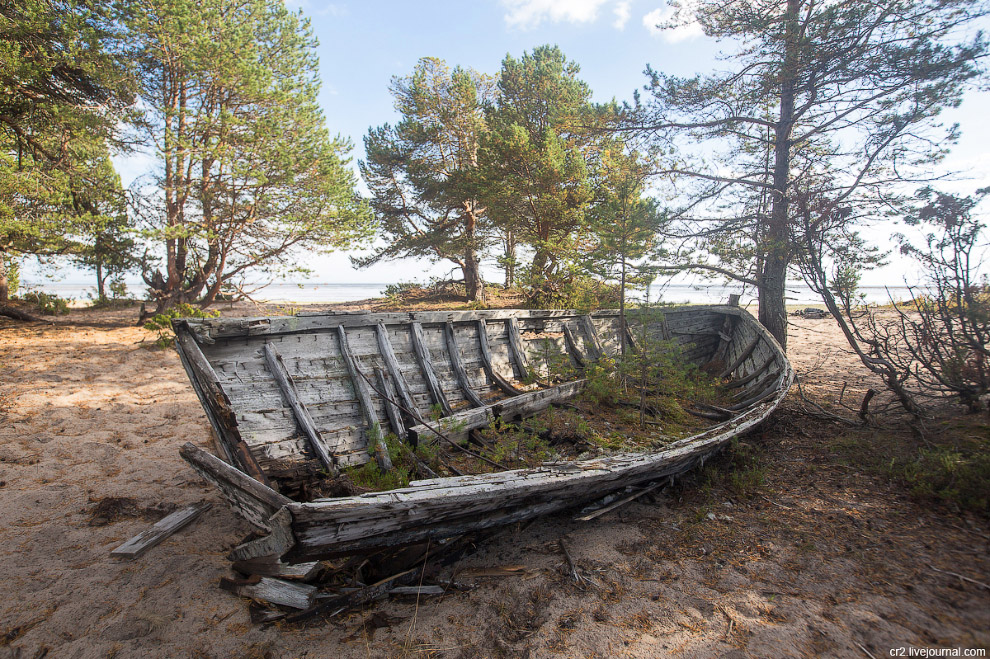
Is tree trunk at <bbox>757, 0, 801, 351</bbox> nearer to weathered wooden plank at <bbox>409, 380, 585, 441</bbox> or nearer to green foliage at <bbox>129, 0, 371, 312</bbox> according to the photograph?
weathered wooden plank at <bbox>409, 380, 585, 441</bbox>

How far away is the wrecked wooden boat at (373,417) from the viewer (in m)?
2.10

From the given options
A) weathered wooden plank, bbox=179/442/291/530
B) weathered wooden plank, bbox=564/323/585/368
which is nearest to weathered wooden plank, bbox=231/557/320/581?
weathered wooden plank, bbox=179/442/291/530

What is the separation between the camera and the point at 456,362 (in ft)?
15.6

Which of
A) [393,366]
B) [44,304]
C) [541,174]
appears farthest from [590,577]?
[44,304]

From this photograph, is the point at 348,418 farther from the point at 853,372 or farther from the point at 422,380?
the point at 853,372

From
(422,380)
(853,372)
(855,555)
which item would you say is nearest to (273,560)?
(422,380)

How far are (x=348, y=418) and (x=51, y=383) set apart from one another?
245 inches

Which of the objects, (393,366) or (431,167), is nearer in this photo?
(393,366)

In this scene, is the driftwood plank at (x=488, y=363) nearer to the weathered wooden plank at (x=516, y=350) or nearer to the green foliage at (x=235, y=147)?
the weathered wooden plank at (x=516, y=350)

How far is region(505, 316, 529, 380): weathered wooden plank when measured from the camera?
5.56 m

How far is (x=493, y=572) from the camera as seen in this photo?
2.73 meters

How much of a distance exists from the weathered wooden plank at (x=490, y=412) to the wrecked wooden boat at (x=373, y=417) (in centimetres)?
1

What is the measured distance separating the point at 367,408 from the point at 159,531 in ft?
5.50

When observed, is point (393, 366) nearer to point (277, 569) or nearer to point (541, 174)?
point (277, 569)
